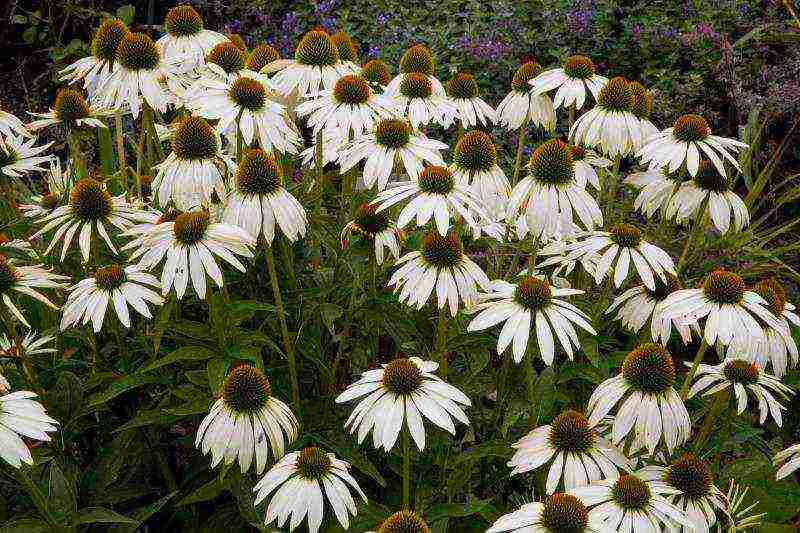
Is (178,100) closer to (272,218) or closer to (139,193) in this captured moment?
(139,193)

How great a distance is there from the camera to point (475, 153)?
6.73ft

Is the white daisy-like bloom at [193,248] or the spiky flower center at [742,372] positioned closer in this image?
the white daisy-like bloom at [193,248]

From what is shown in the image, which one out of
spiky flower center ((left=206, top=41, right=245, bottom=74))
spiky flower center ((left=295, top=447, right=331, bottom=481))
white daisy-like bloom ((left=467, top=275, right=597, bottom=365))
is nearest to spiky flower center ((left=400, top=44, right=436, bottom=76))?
spiky flower center ((left=206, top=41, right=245, bottom=74))

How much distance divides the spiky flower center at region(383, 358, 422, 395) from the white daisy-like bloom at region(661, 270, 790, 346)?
0.52 meters

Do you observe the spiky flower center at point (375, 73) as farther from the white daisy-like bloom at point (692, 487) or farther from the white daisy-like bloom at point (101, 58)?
the white daisy-like bloom at point (692, 487)

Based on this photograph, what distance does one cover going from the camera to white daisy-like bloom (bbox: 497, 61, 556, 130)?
7.68 ft

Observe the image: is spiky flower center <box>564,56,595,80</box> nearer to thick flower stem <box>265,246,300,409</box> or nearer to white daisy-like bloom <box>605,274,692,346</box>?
white daisy-like bloom <box>605,274,692,346</box>

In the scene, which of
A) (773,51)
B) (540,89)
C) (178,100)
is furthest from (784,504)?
(773,51)

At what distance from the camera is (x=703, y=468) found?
1665mm

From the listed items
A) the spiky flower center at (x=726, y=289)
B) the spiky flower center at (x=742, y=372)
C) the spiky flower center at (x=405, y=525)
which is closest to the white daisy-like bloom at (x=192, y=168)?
the spiky flower center at (x=405, y=525)

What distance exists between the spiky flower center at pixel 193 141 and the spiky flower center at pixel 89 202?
0.23 meters

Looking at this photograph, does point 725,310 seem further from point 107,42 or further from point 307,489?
point 107,42

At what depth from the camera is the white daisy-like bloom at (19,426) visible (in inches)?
56.6

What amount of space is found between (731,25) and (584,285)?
10.0ft
